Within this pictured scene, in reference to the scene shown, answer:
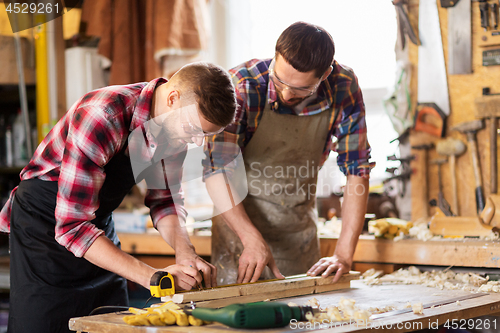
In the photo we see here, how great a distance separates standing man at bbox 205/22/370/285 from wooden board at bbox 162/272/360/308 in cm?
6

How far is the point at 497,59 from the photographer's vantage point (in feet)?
7.95

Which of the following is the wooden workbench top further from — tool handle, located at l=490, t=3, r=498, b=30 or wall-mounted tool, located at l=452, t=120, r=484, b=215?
tool handle, located at l=490, t=3, r=498, b=30

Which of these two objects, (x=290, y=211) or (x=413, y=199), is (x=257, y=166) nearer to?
(x=290, y=211)

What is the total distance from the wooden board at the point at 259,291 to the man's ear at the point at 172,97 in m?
0.51

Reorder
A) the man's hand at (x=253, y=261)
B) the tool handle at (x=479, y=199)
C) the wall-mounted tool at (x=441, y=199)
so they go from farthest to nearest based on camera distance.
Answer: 1. the tool handle at (x=479, y=199)
2. the wall-mounted tool at (x=441, y=199)
3. the man's hand at (x=253, y=261)

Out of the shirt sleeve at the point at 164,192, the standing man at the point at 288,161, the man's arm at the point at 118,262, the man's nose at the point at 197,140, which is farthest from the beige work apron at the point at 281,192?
the man's arm at the point at 118,262

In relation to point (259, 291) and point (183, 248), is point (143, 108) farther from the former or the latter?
point (259, 291)

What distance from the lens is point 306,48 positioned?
62.2 inches

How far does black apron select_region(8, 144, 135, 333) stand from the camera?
154 centimetres

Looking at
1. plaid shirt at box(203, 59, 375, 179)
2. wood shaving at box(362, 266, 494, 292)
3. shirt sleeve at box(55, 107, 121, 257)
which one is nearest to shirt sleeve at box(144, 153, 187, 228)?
plaid shirt at box(203, 59, 375, 179)

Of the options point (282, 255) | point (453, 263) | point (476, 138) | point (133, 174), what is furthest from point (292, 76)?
point (476, 138)

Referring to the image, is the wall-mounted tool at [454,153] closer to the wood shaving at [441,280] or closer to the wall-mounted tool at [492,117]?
the wall-mounted tool at [492,117]

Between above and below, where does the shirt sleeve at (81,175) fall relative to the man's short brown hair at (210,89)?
below

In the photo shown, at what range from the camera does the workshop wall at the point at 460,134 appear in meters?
2.46
